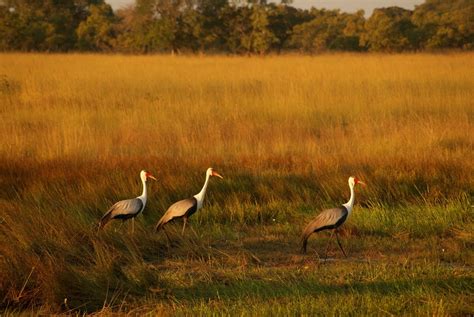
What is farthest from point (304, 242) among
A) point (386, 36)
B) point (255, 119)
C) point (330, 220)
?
point (386, 36)

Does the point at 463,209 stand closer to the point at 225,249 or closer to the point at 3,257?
the point at 225,249

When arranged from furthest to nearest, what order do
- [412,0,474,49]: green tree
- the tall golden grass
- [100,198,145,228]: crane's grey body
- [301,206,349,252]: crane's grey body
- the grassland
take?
[412,0,474,49]: green tree
the tall golden grass
[100,198,145,228]: crane's grey body
[301,206,349,252]: crane's grey body
the grassland

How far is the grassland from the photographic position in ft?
17.3

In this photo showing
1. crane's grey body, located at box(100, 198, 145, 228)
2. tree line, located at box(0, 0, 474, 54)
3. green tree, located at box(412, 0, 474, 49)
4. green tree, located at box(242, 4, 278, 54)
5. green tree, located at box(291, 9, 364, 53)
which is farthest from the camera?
green tree, located at box(291, 9, 364, 53)

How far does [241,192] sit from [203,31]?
2647cm

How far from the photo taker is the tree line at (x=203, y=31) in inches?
1287

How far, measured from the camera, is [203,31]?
113ft

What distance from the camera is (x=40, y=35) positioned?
32438mm

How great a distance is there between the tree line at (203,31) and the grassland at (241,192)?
16.1 metres

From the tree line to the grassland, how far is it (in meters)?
16.1

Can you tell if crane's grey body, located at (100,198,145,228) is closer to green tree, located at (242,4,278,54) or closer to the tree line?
the tree line

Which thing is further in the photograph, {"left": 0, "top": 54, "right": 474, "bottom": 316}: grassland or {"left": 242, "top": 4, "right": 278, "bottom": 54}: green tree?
{"left": 242, "top": 4, "right": 278, "bottom": 54}: green tree

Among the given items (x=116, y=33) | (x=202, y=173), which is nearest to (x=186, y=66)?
(x=202, y=173)

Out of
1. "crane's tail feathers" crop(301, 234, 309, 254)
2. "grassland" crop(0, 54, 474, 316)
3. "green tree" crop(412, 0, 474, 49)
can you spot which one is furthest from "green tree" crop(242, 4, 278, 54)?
"crane's tail feathers" crop(301, 234, 309, 254)
